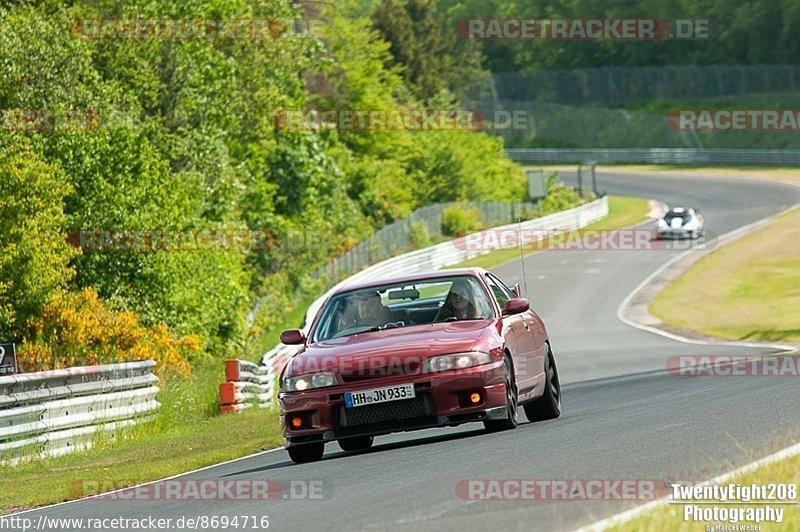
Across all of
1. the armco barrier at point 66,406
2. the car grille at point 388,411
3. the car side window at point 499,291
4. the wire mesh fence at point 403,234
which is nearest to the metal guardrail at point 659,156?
the wire mesh fence at point 403,234

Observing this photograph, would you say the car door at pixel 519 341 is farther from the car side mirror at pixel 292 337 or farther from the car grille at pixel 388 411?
the car side mirror at pixel 292 337

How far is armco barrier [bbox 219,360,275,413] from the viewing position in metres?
23.0

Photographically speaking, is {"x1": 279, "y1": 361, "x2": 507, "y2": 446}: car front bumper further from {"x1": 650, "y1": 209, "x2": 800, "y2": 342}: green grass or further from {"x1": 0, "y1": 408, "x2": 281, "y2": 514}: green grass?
{"x1": 650, "y1": 209, "x2": 800, "y2": 342}: green grass

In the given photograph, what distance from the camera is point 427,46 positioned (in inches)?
4141

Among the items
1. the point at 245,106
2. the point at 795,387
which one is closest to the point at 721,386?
the point at 795,387

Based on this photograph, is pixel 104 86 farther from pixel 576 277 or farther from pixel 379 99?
pixel 379 99

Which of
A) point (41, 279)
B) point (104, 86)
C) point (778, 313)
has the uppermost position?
point (104, 86)

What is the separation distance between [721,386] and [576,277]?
119ft

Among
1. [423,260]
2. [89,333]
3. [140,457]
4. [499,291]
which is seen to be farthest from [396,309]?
[423,260]

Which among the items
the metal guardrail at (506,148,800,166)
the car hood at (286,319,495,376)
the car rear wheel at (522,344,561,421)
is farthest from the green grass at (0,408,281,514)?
the metal guardrail at (506,148,800,166)

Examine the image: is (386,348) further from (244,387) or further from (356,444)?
(244,387)

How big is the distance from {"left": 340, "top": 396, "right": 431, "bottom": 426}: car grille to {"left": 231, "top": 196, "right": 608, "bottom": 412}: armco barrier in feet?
36.3

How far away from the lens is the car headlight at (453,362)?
12.1m

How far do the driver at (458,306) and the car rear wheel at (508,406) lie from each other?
0.79 m
